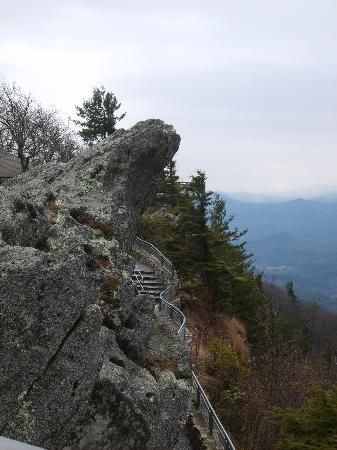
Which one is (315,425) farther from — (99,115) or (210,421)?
(99,115)

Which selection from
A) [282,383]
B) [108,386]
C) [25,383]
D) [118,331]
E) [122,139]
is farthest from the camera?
[282,383]

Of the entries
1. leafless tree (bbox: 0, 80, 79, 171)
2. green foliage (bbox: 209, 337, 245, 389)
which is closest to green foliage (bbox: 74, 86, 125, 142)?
leafless tree (bbox: 0, 80, 79, 171)

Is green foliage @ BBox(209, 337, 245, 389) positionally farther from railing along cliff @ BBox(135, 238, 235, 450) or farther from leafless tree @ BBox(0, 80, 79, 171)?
leafless tree @ BBox(0, 80, 79, 171)

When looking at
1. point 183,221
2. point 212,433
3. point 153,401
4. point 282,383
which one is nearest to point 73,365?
point 153,401

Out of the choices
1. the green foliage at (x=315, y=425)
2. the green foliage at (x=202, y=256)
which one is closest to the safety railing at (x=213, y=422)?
the green foliage at (x=315, y=425)

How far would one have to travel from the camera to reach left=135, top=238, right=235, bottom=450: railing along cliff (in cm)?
1267

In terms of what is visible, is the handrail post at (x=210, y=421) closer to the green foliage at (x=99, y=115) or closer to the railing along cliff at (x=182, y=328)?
the railing along cliff at (x=182, y=328)

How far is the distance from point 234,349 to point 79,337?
20.9 m

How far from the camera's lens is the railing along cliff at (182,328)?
499 inches

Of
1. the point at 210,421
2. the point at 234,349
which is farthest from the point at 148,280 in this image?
the point at 210,421

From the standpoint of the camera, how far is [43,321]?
226 inches

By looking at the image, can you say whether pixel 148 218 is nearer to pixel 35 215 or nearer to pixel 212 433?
pixel 212 433

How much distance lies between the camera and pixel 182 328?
56.2 feet

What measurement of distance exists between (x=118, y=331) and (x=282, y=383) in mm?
14954
